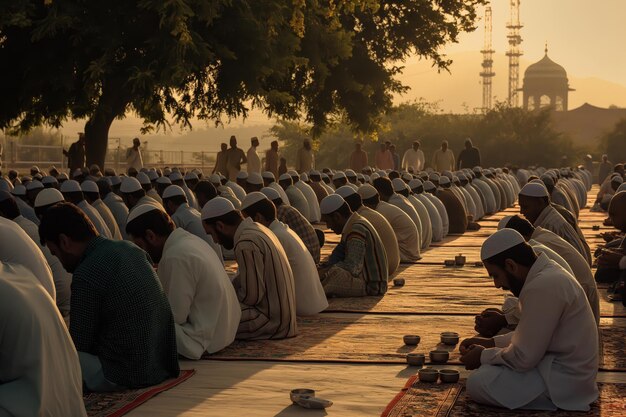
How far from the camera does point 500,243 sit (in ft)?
18.3

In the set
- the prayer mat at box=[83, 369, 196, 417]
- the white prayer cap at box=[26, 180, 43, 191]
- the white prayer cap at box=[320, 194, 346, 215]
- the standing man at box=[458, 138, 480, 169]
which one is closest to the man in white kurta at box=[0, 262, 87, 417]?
the prayer mat at box=[83, 369, 196, 417]

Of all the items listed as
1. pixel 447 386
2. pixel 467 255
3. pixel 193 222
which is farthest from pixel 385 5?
pixel 447 386

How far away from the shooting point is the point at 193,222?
10.7 metres

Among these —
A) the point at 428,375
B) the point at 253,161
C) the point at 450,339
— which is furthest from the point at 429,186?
the point at 428,375

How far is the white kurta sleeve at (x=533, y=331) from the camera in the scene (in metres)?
5.47

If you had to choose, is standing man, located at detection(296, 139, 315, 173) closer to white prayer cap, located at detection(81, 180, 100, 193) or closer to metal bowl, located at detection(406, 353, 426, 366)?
white prayer cap, located at detection(81, 180, 100, 193)

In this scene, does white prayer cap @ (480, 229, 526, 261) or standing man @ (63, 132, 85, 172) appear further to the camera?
standing man @ (63, 132, 85, 172)

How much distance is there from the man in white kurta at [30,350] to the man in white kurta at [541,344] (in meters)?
2.14

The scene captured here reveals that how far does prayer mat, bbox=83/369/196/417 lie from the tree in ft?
33.2

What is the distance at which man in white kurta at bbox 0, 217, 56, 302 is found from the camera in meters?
6.38

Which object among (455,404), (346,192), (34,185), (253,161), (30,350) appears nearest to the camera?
(30,350)

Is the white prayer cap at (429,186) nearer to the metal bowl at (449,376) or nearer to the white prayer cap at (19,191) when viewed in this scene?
the white prayer cap at (19,191)

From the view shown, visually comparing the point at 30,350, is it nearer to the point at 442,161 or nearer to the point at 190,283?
the point at 190,283

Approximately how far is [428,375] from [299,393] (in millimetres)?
861
